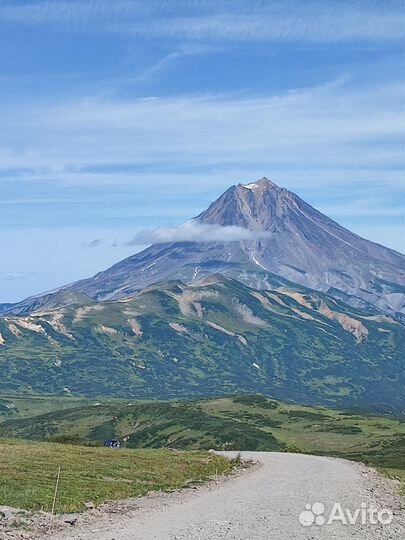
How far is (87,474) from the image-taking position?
54281 mm

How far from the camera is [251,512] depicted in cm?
4125

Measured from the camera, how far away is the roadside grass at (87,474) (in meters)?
43.1

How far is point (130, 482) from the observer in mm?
52844

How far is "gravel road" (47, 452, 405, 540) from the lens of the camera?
34.5 metres

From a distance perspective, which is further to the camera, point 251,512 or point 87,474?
point 87,474

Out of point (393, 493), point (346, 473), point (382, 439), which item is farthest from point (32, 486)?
point (382, 439)

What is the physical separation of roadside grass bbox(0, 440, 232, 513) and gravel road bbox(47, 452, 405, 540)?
274 centimetres

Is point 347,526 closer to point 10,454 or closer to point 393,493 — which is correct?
point 393,493

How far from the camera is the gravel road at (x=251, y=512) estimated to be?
34531 mm

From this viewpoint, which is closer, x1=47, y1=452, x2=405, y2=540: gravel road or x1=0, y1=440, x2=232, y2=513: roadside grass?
x1=47, y1=452, x2=405, y2=540: gravel road

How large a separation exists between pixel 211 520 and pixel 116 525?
209 inches

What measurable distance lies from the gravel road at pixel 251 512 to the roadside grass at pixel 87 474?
2738 mm

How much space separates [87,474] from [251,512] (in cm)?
1780

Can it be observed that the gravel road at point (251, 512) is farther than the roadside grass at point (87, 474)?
No
